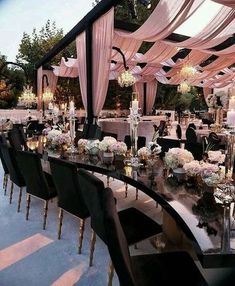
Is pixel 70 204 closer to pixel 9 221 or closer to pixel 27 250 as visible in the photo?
pixel 27 250

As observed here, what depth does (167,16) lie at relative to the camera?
498 cm

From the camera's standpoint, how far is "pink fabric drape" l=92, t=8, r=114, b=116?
20.3 feet

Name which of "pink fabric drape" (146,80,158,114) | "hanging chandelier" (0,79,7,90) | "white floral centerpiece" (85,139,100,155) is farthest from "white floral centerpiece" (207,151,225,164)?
"hanging chandelier" (0,79,7,90)

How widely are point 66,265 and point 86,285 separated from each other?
357 millimetres

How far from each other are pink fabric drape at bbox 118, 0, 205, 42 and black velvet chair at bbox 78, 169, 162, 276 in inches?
133

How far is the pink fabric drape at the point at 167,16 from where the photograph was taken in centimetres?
464

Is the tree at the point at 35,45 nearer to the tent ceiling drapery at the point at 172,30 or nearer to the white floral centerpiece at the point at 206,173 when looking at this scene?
the tent ceiling drapery at the point at 172,30

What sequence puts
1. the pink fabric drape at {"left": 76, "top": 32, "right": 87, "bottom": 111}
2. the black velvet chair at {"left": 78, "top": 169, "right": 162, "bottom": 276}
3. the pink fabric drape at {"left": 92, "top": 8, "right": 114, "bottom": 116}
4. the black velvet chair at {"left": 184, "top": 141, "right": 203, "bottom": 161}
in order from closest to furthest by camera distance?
the black velvet chair at {"left": 78, "top": 169, "right": 162, "bottom": 276} < the black velvet chair at {"left": 184, "top": 141, "right": 203, "bottom": 161} < the pink fabric drape at {"left": 92, "top": 8, "right": 114, "bottom": 116} < the pink fabric drape at {"left": 76, "top": 32, "right": 87, "bottom": 111}

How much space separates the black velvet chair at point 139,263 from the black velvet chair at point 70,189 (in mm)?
749

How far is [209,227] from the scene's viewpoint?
1609mm

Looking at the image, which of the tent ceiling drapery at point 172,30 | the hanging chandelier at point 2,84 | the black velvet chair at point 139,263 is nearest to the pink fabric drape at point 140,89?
the tent ceiling drapery at point 172,30

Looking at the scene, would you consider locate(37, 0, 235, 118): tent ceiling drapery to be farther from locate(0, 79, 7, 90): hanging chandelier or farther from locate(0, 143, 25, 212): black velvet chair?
locate(0, 79, 7, 90): hanging chandelier

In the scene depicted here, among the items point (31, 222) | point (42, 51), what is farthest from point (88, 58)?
point (42, 51)

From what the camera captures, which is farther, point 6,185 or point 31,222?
point 6,185
